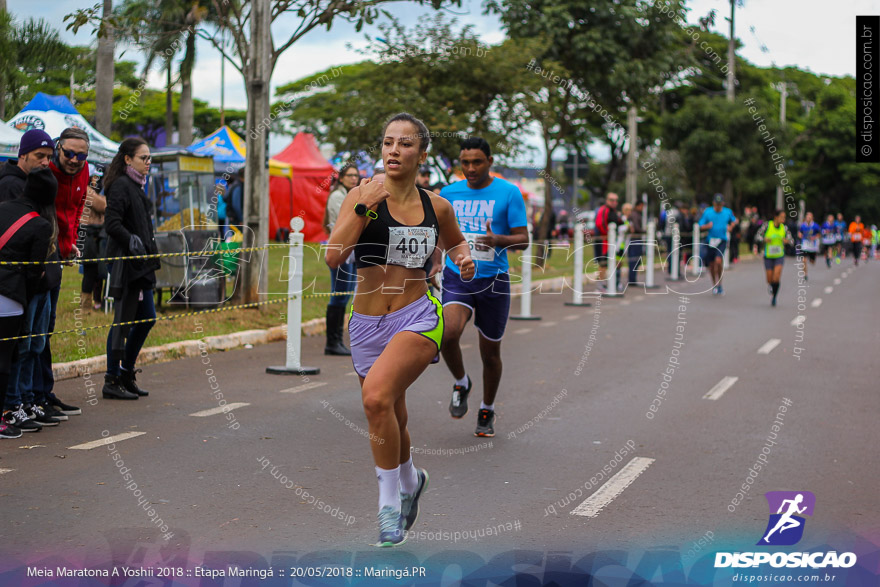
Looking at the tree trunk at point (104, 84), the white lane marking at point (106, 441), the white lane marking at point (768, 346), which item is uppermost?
the tree trunk at point (104, 84)

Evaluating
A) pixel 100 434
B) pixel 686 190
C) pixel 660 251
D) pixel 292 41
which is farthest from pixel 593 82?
pixel 686 190

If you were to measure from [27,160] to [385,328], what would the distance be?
127 inches

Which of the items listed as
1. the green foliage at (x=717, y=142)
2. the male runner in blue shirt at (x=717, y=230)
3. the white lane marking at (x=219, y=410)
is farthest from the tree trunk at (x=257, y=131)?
the green foliage at (x=717, y=142)

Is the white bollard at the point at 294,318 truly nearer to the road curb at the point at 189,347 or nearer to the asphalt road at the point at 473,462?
the asphalt road at the point at 473,462

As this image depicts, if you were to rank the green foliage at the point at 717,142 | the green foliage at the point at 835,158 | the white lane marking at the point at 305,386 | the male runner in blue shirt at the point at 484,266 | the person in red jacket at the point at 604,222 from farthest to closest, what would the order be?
the green foliage at the point at 835,158 → the green foliage at the point at 717,142 → the person in red jacket at the point at 604,222 → the white lane marking at the point at 305,386 → the male runner in blue shirt at the point at 484,266

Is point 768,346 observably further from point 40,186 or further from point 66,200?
point 40,186

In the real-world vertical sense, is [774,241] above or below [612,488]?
above

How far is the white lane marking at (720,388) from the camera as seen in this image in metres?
8.98

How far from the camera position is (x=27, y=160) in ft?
21.6

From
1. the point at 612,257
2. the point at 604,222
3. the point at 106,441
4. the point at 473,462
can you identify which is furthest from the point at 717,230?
the point at 106,441

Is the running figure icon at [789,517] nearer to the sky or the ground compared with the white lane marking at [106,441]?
nearer to the sky

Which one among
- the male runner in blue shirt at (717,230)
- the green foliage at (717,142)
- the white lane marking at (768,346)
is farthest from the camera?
the green foliage at (717,142)

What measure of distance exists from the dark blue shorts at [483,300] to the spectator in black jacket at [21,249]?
8.80 feet

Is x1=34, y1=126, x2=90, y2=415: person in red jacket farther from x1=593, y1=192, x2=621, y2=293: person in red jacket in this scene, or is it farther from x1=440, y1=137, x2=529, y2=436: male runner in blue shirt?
x1=593, y1=192, x2=621, y2=293: person in red jacket
